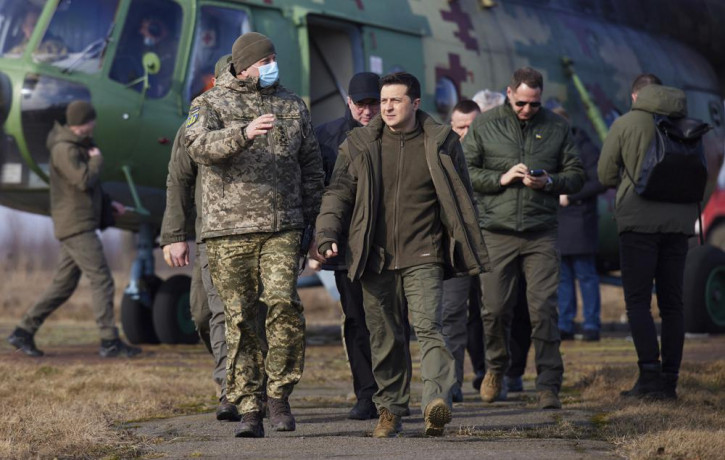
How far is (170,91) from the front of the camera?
36.6 feet

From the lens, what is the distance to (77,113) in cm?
1053

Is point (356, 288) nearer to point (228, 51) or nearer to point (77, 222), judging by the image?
point (77, 222)

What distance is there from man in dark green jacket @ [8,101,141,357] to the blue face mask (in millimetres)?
4568

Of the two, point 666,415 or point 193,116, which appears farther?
point 666,415

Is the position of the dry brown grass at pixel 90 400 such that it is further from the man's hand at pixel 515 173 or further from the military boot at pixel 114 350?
the man's hand at pixel 515 173

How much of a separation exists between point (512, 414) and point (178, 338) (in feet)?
19.7

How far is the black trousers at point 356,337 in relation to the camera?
729 centimetres

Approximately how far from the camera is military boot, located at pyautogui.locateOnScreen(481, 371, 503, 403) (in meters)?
7.98

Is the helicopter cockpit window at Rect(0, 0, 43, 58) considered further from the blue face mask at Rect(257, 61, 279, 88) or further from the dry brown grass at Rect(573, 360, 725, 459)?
the dry brown grass at Rect(573, 360, 725, 459)

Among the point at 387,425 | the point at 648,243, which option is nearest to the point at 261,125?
the point at 387,425

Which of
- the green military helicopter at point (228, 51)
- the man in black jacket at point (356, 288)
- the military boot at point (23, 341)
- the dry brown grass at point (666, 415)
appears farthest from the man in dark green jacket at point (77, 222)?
the dry brown grass at point (666, 415)

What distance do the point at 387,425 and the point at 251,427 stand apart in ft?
2.05

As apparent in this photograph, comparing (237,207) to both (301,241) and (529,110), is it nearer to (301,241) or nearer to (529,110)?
(301,241)

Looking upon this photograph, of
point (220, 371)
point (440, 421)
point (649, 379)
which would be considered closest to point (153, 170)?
point (220, 371)
